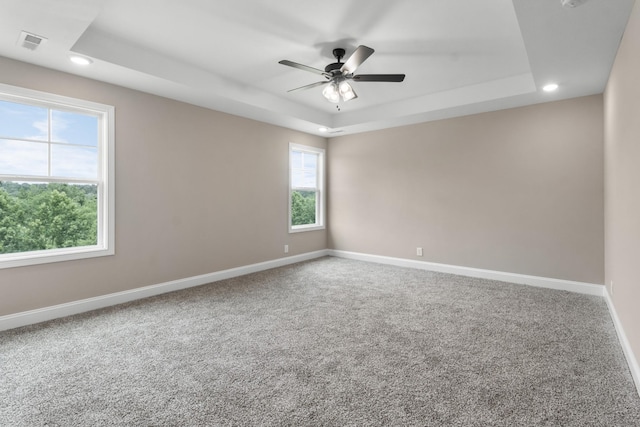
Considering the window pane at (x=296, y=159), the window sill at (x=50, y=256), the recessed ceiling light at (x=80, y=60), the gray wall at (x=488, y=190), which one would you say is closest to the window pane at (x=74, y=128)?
the recessed ceiling light at (x=80, y=60)

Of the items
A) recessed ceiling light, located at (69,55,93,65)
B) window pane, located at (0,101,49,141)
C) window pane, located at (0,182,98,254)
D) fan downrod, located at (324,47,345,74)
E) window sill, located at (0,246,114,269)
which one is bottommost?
window sill, located at (0,246,114,269)

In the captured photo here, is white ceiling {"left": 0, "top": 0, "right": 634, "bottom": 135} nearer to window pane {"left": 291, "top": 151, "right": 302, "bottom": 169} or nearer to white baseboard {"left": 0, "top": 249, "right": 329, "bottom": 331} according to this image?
window pane {"left": 291, "top": 151, "right": 302, "bottom": 169}

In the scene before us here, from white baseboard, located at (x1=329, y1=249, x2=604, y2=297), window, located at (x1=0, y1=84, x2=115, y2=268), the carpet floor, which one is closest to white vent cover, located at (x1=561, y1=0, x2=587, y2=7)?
the carpet floor

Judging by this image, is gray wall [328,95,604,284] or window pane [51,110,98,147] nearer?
window pane [51,110,98,147]

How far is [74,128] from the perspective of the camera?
11.0ft

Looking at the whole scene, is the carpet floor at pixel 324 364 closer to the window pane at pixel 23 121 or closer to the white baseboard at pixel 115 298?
the white baseboard at pixel 115 298

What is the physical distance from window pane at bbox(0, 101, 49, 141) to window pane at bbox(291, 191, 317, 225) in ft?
11.6

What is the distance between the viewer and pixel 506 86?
3996 millimetres

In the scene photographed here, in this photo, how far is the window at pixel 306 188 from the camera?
19.4 feet

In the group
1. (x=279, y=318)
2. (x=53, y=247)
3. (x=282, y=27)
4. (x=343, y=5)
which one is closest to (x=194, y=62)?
(x=282, y=27)

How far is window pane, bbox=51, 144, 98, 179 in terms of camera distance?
3.26 metres

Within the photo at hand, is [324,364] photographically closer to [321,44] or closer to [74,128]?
[321,44]

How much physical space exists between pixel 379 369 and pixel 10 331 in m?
3.21

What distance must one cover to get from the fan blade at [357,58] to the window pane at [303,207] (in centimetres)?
311
